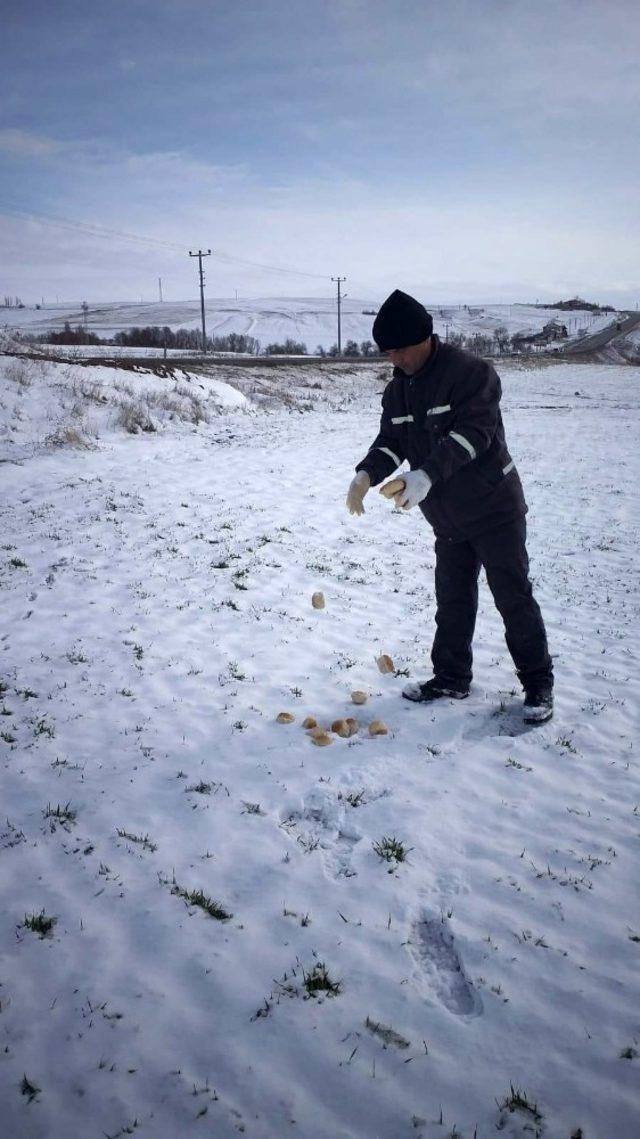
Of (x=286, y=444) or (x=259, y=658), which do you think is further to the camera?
(x=286, y=444)

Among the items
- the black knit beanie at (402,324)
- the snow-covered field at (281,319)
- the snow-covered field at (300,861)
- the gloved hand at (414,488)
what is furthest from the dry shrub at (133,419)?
the snow-covered field at (281,319)

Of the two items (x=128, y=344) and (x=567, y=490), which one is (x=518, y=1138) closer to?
(x=567, y=490)

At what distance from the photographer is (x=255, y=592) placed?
247 inches

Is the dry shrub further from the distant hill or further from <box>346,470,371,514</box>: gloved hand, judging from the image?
the distant hill

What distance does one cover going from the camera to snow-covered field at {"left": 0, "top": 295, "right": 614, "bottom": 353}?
95.1 meters

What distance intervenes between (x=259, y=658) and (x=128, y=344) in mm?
45182

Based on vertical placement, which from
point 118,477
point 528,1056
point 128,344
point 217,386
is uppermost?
point 128,344

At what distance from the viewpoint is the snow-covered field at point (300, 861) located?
2047mm

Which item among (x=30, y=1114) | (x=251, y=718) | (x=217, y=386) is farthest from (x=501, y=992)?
(x=217, y=386)

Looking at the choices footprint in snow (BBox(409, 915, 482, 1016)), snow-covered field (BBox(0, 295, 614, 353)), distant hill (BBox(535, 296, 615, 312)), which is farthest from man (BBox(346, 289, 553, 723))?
distant hill (BBox(535, 296, 615, 312))

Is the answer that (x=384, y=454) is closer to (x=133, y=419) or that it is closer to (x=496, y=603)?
(x=496, y=603)

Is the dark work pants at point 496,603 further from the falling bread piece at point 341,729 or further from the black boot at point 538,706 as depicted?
the falling bread piece at point 341,729

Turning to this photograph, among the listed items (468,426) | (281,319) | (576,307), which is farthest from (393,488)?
(576,307)

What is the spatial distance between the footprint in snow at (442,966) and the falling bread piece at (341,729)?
4.64ft
